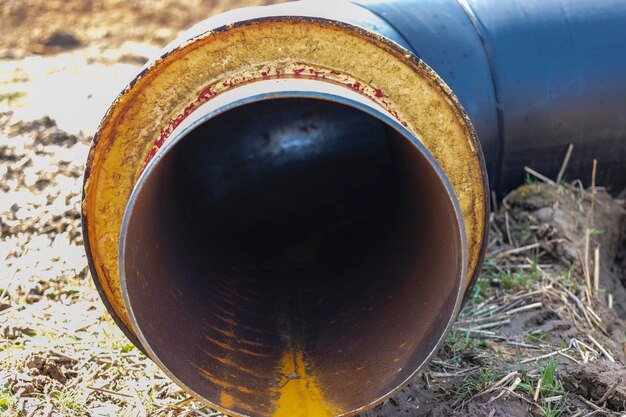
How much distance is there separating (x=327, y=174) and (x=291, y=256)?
0.68m

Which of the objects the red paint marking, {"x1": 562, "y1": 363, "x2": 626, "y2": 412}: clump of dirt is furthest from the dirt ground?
the red paint marking

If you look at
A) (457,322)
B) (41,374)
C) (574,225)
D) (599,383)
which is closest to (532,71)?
(574,225)

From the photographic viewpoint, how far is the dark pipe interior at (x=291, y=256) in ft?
7.77

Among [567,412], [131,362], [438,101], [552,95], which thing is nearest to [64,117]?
[131,362]

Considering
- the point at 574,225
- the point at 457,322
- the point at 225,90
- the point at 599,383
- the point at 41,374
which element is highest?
the point at 225,90

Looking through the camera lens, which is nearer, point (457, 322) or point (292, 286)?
point (457, 322)

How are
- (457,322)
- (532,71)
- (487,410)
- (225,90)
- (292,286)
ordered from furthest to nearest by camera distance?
(532,71) → (292,286) → (457,322) → (487,410) → (225,90)

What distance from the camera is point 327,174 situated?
4.29 meters

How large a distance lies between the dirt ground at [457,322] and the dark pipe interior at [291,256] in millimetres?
263

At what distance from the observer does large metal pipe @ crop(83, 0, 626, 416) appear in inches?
93.2

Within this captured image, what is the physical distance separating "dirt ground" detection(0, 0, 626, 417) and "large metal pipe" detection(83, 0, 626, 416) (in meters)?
0.27

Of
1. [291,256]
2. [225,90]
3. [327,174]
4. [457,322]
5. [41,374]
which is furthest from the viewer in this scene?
[327,174]

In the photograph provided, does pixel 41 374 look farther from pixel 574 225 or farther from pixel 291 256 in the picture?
pixel 574 225

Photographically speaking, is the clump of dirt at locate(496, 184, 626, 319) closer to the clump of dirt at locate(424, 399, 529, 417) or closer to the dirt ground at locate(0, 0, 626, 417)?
the dirt ground at locate(0, 0, 626, 417)
